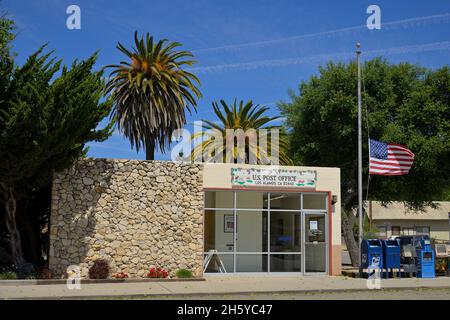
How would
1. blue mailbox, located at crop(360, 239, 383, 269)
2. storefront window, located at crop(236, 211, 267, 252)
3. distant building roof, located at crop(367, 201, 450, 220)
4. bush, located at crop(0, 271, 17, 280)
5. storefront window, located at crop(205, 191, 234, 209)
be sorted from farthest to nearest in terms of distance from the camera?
distant building roof, located at crop(367, 201, 450, 220)
storefront window, located at crop(236, 211, 267, 252)
storefront window, located at crop(205, 191, 234, 209)
blue mailbox, located at crop(360, 239, 383, 269)
bush, located at crop(0, 271, 17, 280)

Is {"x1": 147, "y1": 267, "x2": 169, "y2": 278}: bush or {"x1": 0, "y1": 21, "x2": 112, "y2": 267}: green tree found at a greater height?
{"x1": 0, "y1": 21, "x2": 112, "y2": 267}: green tree

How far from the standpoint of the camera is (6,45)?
18250mm

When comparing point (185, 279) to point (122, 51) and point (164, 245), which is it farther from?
point (122, 51)

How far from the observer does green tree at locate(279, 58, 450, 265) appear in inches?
1065

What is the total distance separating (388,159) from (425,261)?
13.4 feet

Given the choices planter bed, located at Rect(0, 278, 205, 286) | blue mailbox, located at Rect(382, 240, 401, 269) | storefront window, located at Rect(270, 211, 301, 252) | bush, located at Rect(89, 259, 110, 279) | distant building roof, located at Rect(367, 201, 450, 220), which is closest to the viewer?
planter bed, located at Rect(0, 278, 205, 286)

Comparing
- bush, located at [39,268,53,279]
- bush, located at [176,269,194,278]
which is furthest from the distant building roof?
bush, located at [39,268,53,279]

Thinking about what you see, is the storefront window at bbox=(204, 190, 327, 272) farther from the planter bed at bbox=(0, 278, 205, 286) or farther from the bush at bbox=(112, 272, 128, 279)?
the bush at bbox=(112, 272, 128, 279)

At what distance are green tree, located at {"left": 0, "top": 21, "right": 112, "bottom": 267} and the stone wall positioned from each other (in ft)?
4.08

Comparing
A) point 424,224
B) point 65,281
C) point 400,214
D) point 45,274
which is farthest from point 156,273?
point 424,224

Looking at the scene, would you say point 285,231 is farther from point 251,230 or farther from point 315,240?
point 251,230

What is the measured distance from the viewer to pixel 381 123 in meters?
27.6

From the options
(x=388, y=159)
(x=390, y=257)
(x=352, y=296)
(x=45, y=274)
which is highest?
(x=388, y=159)
